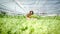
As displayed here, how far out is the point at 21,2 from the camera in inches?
87.1

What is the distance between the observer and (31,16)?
7.27ft

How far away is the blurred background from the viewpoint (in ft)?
7.23

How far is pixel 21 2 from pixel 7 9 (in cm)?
23

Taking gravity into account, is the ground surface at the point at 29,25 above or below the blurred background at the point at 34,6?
below

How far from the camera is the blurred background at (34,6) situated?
220cm

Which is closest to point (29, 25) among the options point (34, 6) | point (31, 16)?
point (31, 16)

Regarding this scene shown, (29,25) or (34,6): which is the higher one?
(34,6)

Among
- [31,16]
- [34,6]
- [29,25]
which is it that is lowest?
[29,25]

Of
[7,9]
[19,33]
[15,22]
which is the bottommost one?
[19,33]

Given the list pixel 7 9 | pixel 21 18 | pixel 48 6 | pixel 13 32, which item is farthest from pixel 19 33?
pixel 48 6

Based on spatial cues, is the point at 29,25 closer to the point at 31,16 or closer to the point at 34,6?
the point at 31,16

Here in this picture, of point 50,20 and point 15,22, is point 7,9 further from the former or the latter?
point 50,20

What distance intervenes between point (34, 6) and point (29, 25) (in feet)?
Result: 0.94

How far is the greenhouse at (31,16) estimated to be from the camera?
2.19 meters
